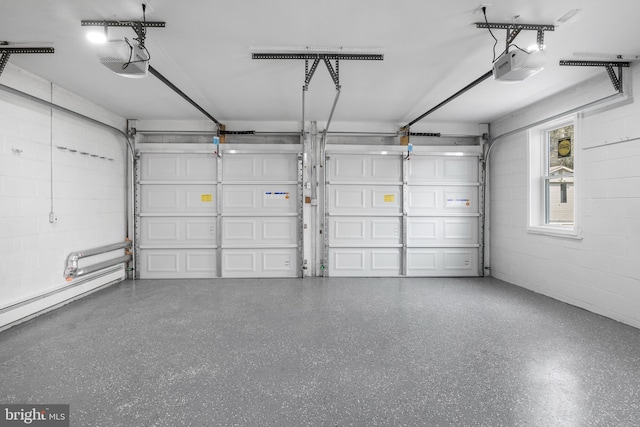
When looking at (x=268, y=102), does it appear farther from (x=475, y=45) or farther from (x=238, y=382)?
(x=238, y=382)

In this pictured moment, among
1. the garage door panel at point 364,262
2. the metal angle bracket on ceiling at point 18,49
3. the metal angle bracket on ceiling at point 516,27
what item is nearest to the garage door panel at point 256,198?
the garage door panel at point 364,262

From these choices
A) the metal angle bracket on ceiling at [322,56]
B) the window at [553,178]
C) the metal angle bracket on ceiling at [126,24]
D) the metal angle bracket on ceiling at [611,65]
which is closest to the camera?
the metal angle bracket on ceiling at [126,24]

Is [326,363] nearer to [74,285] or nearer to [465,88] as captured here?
[465,88]

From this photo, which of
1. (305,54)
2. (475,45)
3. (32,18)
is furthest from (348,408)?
(32,18)

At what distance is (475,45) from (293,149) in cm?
342

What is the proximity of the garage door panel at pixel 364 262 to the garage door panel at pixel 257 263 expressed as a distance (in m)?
0.86

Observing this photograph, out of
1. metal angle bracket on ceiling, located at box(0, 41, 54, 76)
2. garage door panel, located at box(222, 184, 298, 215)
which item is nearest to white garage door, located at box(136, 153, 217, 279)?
garage door panel, located at box(222, 184, 298, 215)

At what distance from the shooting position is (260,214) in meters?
5.70

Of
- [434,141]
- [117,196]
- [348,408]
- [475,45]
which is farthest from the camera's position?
[434,141]

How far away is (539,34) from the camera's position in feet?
8.84

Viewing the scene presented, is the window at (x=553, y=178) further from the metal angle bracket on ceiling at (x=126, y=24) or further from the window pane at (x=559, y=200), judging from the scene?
the metal angle bracket on ceiling at (x=126, y=24)

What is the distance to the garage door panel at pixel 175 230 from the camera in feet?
18.5

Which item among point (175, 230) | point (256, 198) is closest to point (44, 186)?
point (175, 230)

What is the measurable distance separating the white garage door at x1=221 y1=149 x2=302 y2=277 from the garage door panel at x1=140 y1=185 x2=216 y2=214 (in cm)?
38
